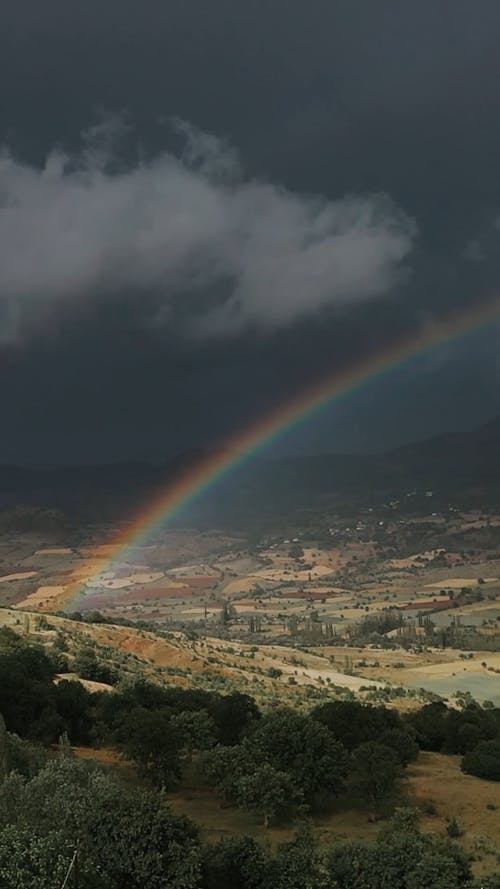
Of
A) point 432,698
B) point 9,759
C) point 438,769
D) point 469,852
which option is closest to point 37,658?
point 9,759

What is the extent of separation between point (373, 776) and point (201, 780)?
10.9 m

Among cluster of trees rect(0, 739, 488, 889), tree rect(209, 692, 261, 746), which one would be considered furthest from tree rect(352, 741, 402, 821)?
cluster of trees rect(0, 739, 488, 889)

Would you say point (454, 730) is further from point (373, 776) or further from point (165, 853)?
point (165, 853)

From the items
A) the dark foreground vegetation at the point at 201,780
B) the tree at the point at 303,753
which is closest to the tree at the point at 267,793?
the dark foreground vegetation at the point at 201,780

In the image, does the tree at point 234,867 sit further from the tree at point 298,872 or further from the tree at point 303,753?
the tree at point 303,753

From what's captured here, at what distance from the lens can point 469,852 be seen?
30016mm

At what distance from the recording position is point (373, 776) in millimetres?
36312

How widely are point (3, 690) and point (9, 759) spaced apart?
13.5 m

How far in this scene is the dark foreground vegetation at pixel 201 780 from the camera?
75.0ft

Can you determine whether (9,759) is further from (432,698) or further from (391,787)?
(432,698)

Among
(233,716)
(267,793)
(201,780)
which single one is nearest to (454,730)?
(233,716)

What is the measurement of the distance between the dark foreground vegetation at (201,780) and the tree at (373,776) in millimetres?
76

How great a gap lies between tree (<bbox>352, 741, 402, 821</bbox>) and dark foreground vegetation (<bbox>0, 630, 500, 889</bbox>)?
8cm

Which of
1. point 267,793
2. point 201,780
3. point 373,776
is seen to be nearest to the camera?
point 267,793
